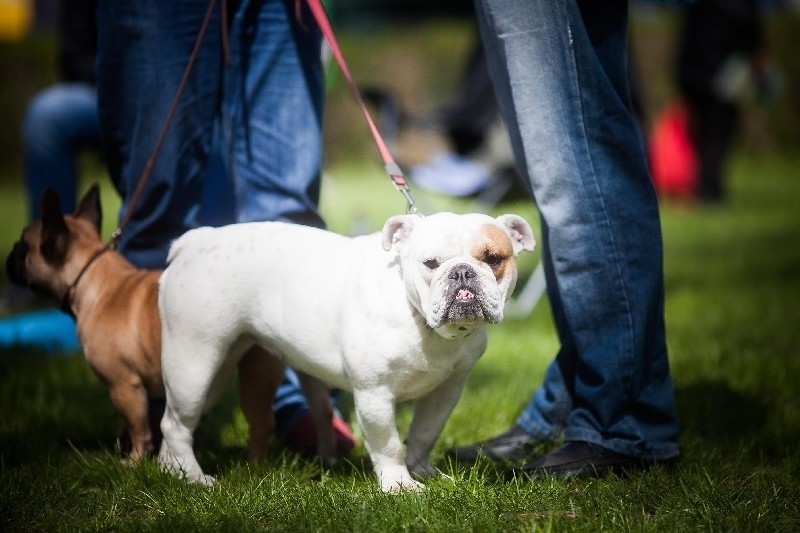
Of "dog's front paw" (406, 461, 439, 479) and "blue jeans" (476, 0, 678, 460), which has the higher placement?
"blue jeans" (476, 0, 678, 460)

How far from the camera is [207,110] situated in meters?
2.97

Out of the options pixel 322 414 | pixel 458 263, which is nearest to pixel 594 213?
pixel 458 263

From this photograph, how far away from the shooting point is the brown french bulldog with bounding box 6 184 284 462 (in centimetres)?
270

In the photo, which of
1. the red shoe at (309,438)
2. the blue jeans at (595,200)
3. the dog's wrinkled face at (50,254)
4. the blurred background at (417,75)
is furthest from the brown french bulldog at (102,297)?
the blurred background at (417,75)

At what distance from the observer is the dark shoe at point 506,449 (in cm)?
274

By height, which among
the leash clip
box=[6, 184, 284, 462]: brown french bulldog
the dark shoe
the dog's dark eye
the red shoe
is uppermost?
the leash clip

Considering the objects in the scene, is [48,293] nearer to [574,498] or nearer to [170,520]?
[170,520]

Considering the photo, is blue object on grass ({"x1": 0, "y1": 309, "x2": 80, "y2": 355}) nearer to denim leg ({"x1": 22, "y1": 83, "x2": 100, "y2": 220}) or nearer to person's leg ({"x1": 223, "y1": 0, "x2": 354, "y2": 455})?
Answer: denim leg ({"x1": 22, "y1": 83, "x2": 100, "y2": 220})

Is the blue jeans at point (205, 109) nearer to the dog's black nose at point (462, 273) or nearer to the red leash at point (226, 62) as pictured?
the red leash at point (226, 62)

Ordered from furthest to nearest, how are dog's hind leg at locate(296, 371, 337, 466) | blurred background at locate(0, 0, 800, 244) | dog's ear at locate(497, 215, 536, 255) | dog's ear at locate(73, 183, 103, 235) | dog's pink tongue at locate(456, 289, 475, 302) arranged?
blurred background at locate(0, 0, 800, 244) < dog's ear at locate(73, 183, 103, 235) < dog's hind leg at locate(296, 371, 337, 466) < dog's ear at locate(497, 215, 536, 255) < dog's pink tongue at locate(456, 289, 475, 302)

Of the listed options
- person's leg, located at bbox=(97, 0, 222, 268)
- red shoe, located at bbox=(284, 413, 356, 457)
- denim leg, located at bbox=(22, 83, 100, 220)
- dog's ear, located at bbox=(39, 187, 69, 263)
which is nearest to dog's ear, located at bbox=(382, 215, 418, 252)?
red shoe, located at bbox=(284, 413, 356, 457)

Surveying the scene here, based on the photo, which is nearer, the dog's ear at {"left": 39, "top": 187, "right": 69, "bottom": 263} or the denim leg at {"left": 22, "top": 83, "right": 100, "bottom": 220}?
the dog's ear at {"left": 39, "top": 187, "right": 69, "bottom": 263}

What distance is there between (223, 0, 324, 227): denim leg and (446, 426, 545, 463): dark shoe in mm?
874

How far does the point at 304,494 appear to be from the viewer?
2.32 meters
